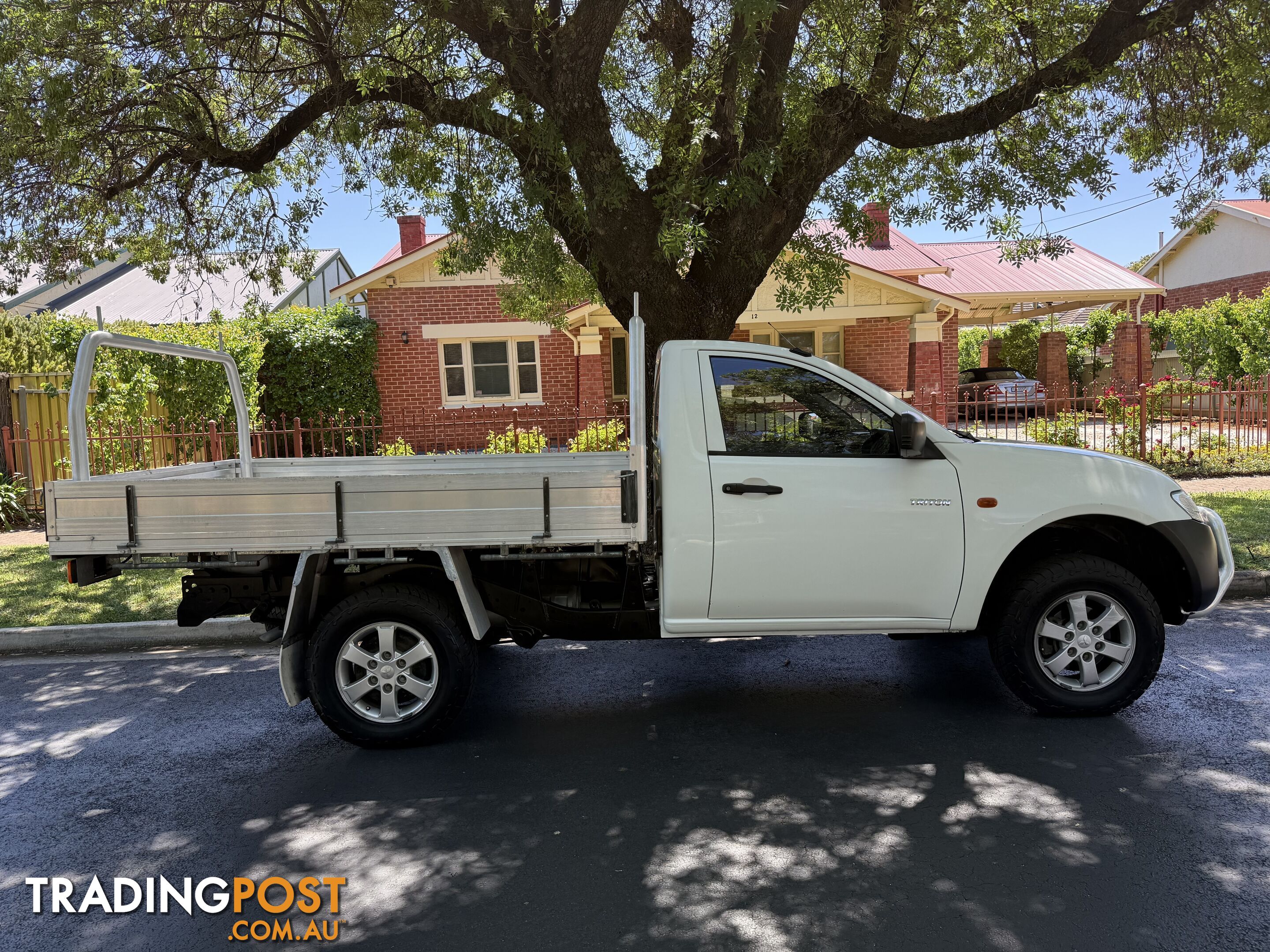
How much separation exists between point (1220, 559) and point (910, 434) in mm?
1991

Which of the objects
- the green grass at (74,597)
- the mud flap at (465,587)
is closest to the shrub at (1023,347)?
the green grass at (74,597)

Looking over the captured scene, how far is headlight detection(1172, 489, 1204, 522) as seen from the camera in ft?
16.4

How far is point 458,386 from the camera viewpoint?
19.8 metres

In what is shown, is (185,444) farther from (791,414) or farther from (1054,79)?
(1054,79)

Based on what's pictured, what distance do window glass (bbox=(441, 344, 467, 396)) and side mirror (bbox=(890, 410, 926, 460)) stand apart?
15816 mm

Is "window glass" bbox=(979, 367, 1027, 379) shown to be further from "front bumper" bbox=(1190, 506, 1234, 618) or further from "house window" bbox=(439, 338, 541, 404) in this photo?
"front bumper" bbox=(1190, 506, 1234, 618)

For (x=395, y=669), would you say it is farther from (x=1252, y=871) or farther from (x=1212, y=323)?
(x=1212, y=323)

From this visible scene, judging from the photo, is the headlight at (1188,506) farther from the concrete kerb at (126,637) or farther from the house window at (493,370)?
the house window at (493,370)

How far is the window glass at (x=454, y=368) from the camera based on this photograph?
19.8 m

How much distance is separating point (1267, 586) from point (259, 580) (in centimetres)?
775

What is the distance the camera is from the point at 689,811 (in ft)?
13.2

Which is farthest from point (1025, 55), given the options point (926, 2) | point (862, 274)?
point (862, 274)

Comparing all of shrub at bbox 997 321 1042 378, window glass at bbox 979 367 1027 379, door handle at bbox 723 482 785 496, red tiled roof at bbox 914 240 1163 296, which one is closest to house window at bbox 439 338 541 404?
red tiled roof at bbox 914 240 1163 296

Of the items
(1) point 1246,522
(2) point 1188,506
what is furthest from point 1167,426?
(2) point 1188,506
